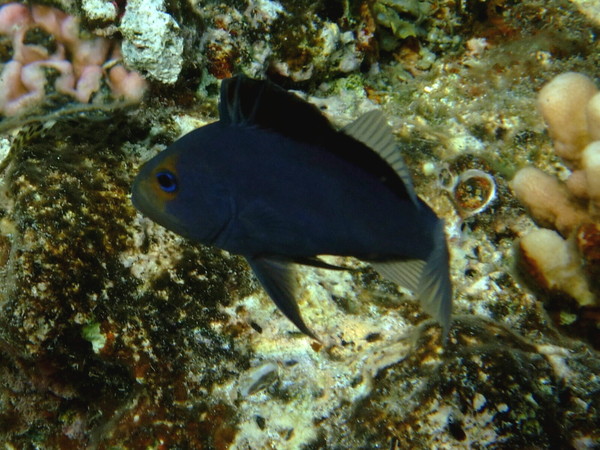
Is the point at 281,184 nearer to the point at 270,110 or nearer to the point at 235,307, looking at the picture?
the point at 270,110

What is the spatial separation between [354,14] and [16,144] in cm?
276

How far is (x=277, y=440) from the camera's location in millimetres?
2471

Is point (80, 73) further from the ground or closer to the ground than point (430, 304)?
closer to the ground

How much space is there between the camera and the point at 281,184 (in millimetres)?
1539

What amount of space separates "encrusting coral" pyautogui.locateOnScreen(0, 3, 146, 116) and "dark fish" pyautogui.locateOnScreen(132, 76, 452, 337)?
2005 millimetres

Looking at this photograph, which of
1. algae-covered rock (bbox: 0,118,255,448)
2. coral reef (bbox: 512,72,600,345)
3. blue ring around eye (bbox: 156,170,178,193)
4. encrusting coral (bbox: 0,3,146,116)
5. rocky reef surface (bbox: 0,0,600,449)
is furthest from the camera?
encrusting coral (bbox: 0,3,146,116)

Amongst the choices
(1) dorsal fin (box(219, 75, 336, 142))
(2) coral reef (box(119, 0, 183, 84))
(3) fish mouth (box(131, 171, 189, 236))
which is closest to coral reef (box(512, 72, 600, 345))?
(1) dorsal fin (box(219, 75, 336, 142))

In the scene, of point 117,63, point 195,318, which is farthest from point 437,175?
point 117,63

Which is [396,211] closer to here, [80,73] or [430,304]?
[430,304]

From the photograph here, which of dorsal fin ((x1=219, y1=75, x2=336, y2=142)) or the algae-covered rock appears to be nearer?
dorsal fin ((x1=219, y1=75, x2=336, y2=142))

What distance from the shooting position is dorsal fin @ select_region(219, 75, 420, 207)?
153 cm

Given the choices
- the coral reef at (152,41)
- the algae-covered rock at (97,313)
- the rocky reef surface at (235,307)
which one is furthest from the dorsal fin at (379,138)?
the coral reef at (152,41)

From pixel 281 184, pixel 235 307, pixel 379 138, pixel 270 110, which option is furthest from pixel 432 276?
pixel 235 307

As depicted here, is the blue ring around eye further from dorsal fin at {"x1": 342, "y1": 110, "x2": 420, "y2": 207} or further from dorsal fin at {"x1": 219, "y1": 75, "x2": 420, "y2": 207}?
dorsal fin at {"x1": 342, "y1": 110, "x2": 420, "y2": 207}
